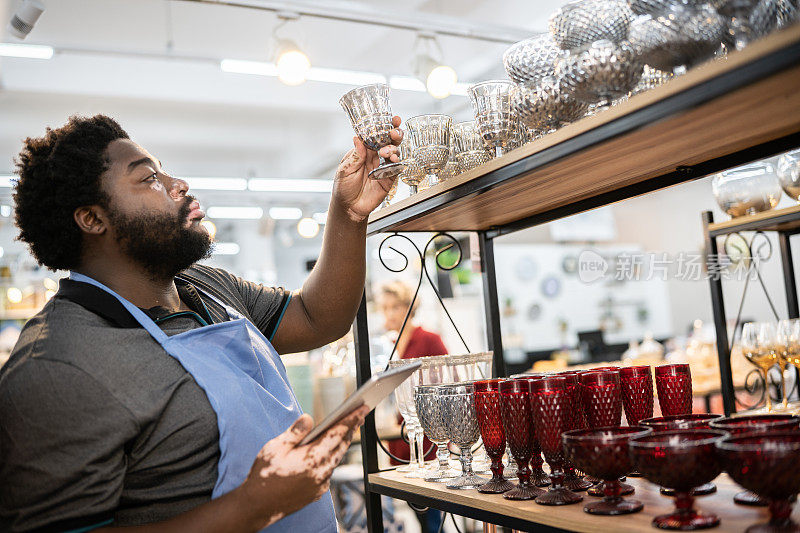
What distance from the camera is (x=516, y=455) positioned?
1195 mm

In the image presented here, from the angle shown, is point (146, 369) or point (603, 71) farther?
point (146, 369)

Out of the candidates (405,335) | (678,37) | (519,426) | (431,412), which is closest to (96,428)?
(431,412)

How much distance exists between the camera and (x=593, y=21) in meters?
1.04

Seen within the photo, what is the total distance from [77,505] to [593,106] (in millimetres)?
1042

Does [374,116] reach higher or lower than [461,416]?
higher

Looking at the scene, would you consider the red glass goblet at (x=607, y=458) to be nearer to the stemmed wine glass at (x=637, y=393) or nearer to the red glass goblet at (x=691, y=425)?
the red glass goblet at (x=691, y=425)

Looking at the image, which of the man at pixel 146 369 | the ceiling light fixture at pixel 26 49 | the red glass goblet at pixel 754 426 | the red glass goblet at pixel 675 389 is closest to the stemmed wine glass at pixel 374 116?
the man at pixel 146 369

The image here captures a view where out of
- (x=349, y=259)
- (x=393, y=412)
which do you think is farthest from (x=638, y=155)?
(x=393, y=412)

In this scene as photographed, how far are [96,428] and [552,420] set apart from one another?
75 cm

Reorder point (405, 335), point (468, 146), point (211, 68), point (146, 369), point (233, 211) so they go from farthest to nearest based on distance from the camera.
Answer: point (233, 211) → point (211, 68) → point (405, 335) → point (468, 146) → point (146, 369)

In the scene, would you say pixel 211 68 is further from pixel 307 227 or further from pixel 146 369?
pixel 146 369

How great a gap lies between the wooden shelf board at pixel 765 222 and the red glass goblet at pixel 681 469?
156 cm

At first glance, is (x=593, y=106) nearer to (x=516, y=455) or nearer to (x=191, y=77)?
(x=516, y=455)

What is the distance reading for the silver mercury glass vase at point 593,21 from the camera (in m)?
1.03
